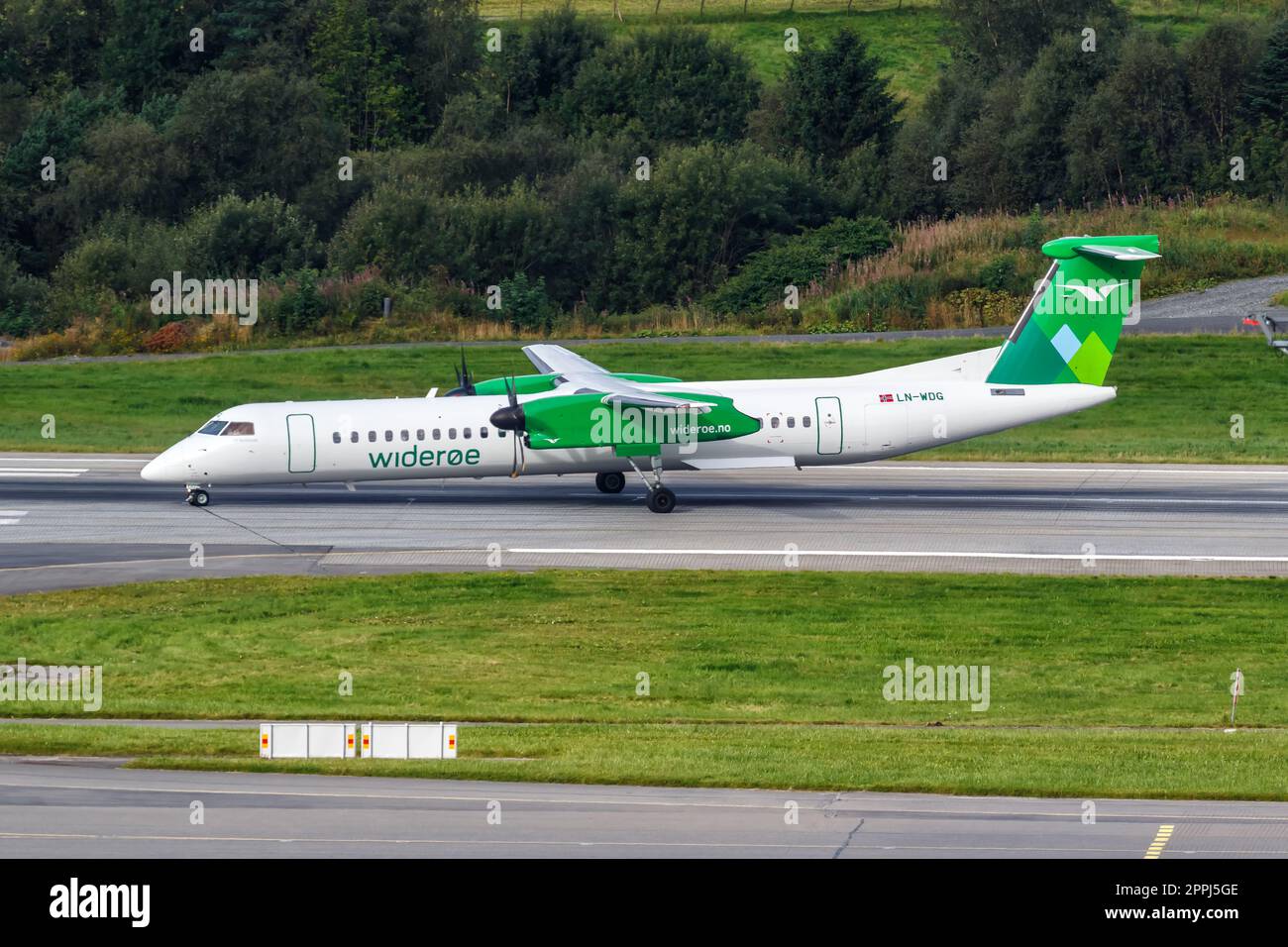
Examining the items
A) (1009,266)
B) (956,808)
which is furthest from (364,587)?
(1009,266)

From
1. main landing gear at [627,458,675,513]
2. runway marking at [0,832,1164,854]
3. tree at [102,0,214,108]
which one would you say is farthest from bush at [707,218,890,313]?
runway marking at [0,832,1164,854]

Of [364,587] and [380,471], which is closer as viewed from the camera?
[364,587]

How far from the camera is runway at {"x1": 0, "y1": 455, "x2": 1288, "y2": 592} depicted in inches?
1390

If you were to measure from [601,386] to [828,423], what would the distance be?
581 cm

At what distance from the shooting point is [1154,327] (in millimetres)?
66562

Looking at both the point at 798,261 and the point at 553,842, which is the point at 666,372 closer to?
the point at 798,261

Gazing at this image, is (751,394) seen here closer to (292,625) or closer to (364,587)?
(364,587)

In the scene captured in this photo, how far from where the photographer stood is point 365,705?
1012 inches

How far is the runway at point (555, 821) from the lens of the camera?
16875mm

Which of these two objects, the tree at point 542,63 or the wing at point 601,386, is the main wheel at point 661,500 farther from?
the tree at point 542,63

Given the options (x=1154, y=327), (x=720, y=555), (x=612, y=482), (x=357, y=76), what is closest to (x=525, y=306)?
(x=1154, y=327)

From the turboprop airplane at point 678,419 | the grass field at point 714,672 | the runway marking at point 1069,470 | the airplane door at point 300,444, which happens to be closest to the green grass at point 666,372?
the runway marking at point 1069,470

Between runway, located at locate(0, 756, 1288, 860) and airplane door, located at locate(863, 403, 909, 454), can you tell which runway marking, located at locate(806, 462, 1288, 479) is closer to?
airplane door, located at locate(863, 403, 909, 454)
